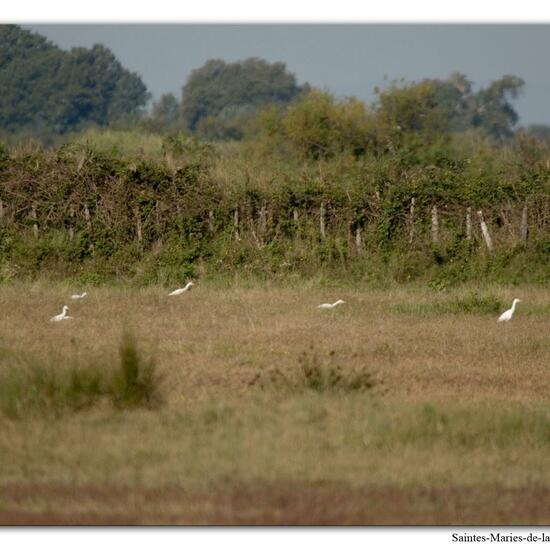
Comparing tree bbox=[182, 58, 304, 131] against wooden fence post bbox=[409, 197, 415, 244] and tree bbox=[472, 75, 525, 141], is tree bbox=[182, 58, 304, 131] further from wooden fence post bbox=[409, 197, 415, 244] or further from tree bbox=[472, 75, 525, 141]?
wooden fence post bbox=[409, 197, 415, 244]

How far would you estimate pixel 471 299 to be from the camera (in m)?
19.4

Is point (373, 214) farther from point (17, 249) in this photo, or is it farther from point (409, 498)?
point (409, 498)

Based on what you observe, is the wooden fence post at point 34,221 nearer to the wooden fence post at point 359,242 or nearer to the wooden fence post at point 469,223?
the wooden fence post at point 359,242

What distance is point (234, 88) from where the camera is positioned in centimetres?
8625

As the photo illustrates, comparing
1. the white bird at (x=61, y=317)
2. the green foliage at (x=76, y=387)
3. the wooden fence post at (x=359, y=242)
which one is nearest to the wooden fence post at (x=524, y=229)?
the wooden fence post at (x=359, y=242)

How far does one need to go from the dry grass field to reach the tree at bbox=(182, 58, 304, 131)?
68.6m

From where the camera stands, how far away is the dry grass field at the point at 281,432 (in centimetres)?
794

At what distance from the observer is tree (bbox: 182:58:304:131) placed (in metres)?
84.1

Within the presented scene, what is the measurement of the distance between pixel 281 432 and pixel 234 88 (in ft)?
256

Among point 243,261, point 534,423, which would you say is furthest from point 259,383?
point 243,261

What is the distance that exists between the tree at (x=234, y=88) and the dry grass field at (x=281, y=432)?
68.6 metres

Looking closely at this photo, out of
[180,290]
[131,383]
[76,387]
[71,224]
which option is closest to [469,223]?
[180,290]

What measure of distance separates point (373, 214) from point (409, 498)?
17.3 metres

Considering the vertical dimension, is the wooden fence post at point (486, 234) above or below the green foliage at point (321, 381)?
above
